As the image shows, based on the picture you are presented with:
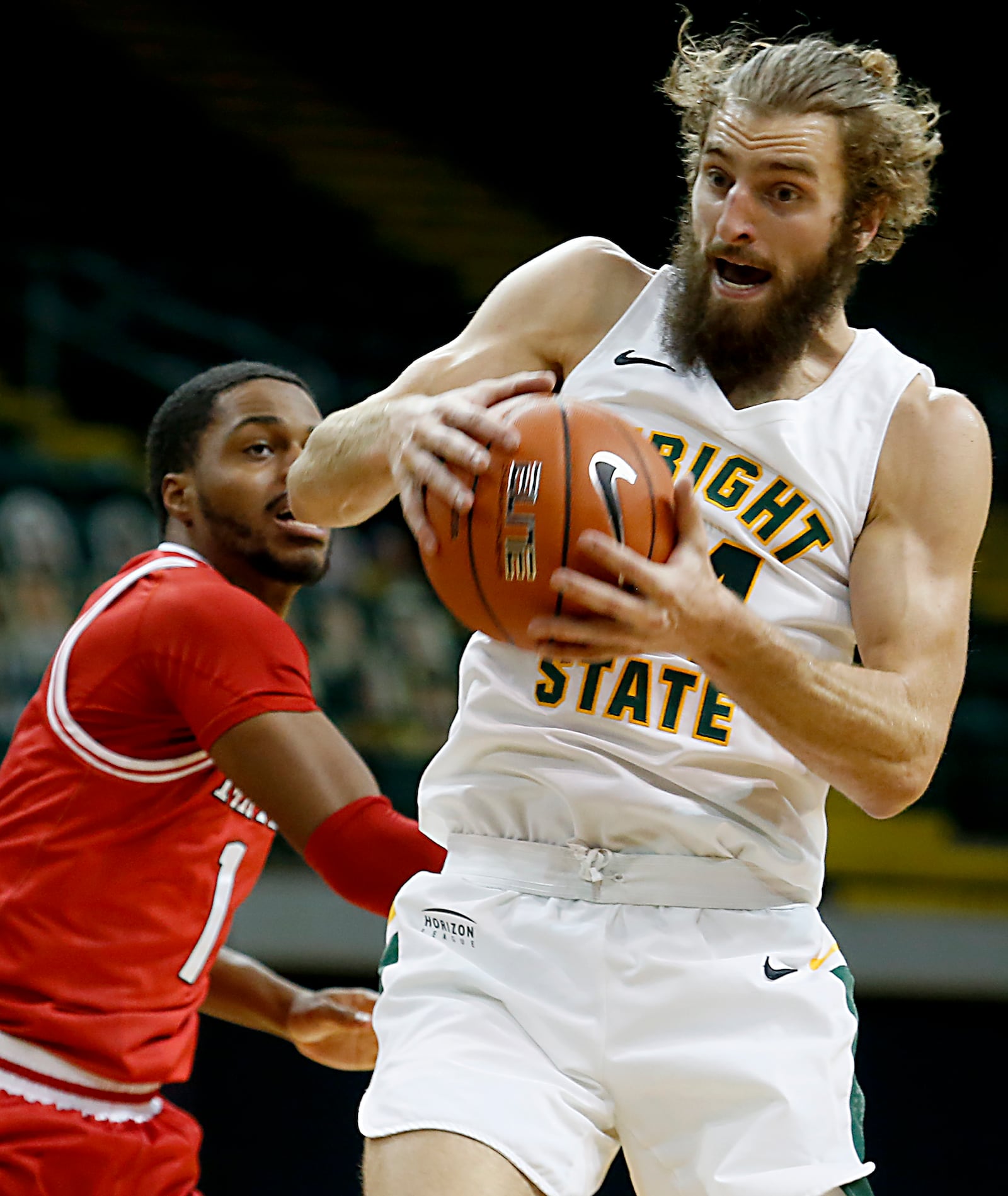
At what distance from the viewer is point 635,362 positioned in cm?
238

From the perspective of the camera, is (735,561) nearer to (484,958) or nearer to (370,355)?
(484,958)

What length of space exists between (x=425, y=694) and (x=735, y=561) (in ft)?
16.0

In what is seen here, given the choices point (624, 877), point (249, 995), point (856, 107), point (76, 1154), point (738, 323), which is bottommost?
point (76, 1154)

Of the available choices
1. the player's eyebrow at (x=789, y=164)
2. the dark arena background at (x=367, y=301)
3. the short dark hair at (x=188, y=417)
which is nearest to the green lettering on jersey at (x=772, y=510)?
the player's eyebrow at (x=789, y=164)

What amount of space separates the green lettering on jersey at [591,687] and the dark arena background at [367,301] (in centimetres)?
327

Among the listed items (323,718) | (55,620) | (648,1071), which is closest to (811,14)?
(55,620)

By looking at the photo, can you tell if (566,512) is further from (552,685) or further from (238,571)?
(238,571)

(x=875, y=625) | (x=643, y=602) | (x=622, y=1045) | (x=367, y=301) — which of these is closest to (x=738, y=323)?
(x=875, y=625)

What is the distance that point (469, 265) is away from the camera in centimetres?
1265

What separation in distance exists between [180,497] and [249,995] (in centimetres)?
99

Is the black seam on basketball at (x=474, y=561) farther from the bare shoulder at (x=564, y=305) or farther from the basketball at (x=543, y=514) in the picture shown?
the bare shoulder at (x=564, y=305)

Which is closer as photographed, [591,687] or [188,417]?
[591,687]

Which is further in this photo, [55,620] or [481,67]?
[481,67]

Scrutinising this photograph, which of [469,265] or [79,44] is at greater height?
[79,44]
